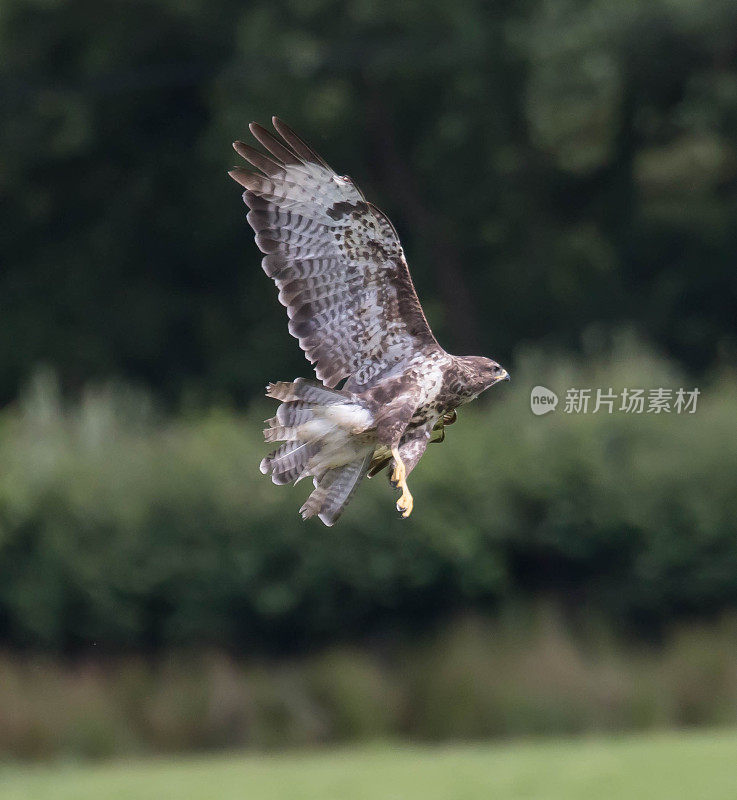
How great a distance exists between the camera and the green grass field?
41.4 feet

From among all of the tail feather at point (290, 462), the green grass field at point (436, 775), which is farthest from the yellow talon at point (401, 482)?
the green grass field at point (436, 775)

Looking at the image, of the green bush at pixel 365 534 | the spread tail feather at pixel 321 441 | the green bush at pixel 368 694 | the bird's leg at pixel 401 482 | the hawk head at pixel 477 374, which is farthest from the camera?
the green bush at pixel 365 534

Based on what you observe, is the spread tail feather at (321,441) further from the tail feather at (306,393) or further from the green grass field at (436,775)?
the green grass field at (436,775)

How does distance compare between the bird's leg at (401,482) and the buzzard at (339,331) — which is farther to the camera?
the buzzard at (339,331)

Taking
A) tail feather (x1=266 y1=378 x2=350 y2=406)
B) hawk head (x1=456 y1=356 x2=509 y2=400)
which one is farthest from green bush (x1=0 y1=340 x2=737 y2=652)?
tail feather (x1=266 y1=378 x2=350 y2=406)

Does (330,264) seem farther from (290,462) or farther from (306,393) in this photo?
(290,462)

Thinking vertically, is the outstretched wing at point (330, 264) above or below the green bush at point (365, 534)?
below

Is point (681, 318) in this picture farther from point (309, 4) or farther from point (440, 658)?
point (440, 658)

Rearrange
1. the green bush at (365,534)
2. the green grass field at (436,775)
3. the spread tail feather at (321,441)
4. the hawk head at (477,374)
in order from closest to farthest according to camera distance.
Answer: the spread tail feather at (321,441) → the hawk head at (477,374) → the green grass field at (436,775) → the green bush at (365,534)

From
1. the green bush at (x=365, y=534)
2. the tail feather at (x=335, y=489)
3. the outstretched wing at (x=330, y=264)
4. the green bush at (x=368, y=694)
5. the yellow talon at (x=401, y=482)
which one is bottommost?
the yellow talon at (x=401, y=482)

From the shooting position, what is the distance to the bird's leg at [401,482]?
150 inches

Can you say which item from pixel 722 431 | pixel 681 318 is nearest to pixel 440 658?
pixel 722 431

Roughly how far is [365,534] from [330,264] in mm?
10855

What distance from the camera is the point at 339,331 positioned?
14.4ft
